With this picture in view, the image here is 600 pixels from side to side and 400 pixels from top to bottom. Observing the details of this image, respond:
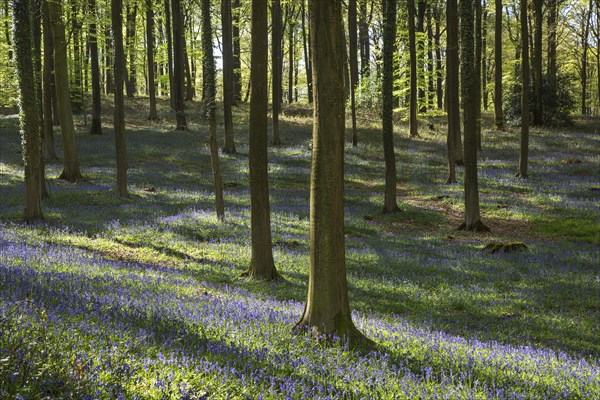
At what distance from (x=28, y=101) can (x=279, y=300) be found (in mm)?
9641

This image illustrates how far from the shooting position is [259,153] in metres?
11.0

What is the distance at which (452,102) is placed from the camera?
25.5 meters

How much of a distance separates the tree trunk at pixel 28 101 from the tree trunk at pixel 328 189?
10444 mm

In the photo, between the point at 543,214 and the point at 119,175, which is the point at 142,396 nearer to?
the point at 119,175

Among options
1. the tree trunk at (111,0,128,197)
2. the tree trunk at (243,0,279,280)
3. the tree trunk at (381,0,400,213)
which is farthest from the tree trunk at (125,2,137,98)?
the tree trunk at (243,0,279,280)

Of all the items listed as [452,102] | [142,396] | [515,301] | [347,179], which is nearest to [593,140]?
[452,102]

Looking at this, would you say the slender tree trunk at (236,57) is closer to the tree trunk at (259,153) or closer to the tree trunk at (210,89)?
the tree trunk at (210,89)

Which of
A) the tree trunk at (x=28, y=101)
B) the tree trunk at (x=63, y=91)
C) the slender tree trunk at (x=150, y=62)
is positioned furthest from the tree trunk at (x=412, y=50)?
the tree trunk at (x=28, y=101)

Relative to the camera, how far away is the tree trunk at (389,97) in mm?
18797

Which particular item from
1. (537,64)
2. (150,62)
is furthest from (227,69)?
(537,64)

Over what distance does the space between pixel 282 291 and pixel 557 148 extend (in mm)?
31790

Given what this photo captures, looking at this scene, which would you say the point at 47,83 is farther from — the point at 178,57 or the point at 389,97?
the point at 389,97

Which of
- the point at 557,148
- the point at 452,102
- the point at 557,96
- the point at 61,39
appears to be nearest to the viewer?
the point at 61,39

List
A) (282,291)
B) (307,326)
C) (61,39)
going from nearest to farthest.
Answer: (307,326), (282,291), (61,39)
